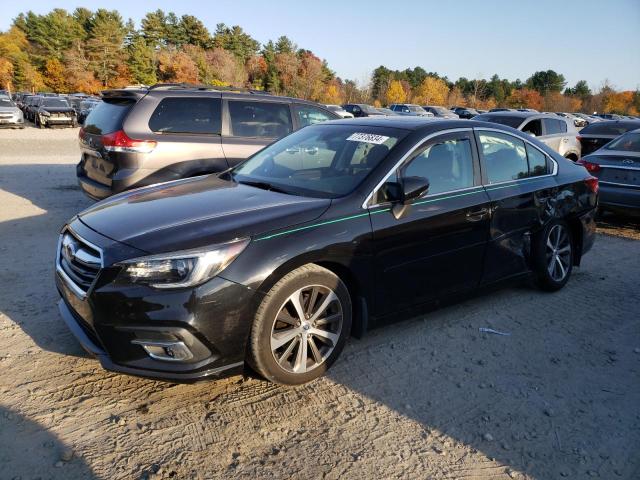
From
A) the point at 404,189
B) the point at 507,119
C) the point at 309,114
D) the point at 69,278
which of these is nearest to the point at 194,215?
the point at 69,278

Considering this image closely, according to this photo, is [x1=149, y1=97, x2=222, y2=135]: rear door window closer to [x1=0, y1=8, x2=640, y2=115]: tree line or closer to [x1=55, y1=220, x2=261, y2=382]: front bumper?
[x1=55, y1=220, x2=261, y2=382]: front bumper

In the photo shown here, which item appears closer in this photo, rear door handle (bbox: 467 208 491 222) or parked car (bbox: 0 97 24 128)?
rear door handle (bbox: 467 208 491 222)

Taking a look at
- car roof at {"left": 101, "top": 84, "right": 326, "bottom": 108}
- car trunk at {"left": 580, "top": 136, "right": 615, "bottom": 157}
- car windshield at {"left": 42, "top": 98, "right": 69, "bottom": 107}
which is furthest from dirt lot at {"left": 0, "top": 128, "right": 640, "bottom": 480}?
car windshield at {"left": 42, "top": 98, "right": 69, "bottom": 107}

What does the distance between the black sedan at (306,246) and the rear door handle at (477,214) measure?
0.04 ft

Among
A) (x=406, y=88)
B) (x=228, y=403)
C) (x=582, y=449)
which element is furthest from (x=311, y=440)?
(x=406, y=88)

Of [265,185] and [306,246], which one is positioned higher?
[265,185]

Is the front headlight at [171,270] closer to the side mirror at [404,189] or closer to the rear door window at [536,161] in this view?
the side mirror at [404,189]

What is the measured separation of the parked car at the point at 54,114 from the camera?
90.5 ft

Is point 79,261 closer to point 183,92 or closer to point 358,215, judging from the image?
point 358,215

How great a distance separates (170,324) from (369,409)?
4.20ft

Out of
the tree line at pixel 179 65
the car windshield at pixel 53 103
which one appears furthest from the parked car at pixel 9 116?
the tree line at pixel 179 65

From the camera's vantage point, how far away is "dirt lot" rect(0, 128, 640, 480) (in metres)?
2.58

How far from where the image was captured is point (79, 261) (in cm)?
310

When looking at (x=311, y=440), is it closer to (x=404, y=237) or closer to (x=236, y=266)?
(x=236, y=266)
